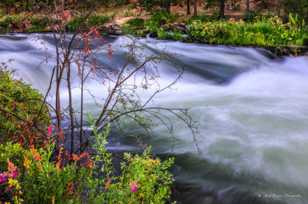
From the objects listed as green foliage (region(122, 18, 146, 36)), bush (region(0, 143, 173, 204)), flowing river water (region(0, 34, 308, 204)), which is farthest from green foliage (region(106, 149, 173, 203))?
green foliage (region(122, 18, 146, 36))

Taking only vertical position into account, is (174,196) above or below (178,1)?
below

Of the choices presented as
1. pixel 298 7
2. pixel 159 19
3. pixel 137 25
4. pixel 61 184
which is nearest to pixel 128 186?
pixel 61 184

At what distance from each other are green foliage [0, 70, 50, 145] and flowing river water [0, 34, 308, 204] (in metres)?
0.45

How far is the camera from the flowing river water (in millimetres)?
4961

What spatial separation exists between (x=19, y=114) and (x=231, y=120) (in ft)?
12.1

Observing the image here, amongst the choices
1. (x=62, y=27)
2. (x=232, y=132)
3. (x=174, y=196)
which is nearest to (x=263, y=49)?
(x=232, y=132)

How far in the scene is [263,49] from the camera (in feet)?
45.4

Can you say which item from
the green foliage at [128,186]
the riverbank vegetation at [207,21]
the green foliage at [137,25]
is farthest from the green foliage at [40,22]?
the green foliage at [137,25]

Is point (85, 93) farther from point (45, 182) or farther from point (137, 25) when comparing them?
point (137, 25)

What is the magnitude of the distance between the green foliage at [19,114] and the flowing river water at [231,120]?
45 cm

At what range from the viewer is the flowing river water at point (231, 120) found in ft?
16.3

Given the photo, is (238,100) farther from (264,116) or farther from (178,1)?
(178,1)

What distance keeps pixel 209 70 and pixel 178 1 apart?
35.0ft

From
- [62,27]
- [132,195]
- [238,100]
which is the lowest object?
[238,100]
